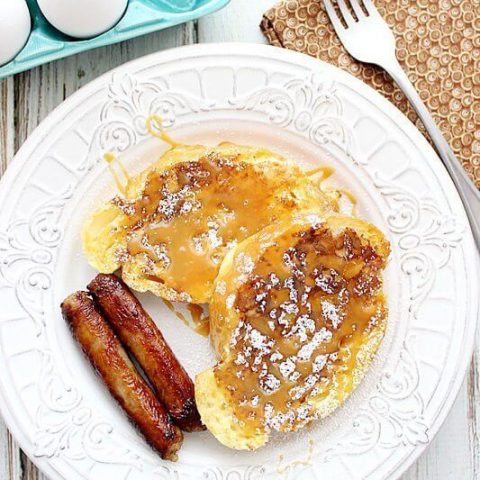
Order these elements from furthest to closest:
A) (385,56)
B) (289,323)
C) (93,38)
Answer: (385,56), (93,38), (289,323)

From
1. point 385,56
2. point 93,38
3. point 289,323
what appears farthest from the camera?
point 385,56

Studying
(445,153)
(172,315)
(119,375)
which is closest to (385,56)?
(445,153)

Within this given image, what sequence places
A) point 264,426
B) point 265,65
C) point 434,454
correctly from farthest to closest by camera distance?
point 434,454 < point 265,65 < point 264,426

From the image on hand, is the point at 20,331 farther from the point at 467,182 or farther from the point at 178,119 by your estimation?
the point at 467,182

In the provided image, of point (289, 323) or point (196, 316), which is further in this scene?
point (196, 316)

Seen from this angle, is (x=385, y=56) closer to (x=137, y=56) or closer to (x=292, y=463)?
(x=137, y=56)

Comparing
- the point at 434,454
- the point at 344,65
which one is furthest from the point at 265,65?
the point at 434,454
